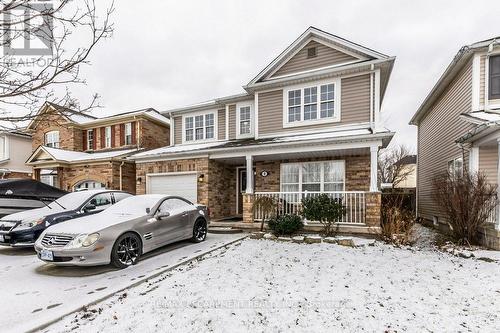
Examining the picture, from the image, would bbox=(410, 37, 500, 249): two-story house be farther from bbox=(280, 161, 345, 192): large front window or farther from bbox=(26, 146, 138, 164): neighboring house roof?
bbox=(26, 146, 138, 164): neighboring house roof

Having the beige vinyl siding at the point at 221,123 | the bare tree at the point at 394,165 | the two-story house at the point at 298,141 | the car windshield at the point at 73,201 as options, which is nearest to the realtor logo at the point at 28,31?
the car windshield at the point at 73,201

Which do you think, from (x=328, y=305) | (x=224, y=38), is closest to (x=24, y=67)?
(x=328, y=305)

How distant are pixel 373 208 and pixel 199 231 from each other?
5.27m

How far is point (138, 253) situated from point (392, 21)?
15.4 metres

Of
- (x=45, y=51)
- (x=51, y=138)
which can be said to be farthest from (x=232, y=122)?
(x=51, y=138)

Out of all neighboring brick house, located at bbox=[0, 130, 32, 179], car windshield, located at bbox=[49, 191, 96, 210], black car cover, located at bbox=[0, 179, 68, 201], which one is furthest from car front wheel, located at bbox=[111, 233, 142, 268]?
neighboring brick house, located at bbox=[0, 130, 32, 179]

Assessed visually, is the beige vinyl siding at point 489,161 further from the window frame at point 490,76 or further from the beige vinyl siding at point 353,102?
the beige vinyl siding at point 353,102

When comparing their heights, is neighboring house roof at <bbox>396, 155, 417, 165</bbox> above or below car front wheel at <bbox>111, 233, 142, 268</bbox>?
above

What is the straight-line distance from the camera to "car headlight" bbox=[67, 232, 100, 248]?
4.48 metres

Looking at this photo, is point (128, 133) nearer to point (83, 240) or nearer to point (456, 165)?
point (83, 240)

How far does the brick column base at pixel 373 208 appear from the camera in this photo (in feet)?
24.1

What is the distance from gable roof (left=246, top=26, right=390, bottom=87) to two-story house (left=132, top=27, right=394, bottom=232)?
4 cm

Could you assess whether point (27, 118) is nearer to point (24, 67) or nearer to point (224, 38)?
point (24, 67)

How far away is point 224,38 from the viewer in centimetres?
1373
